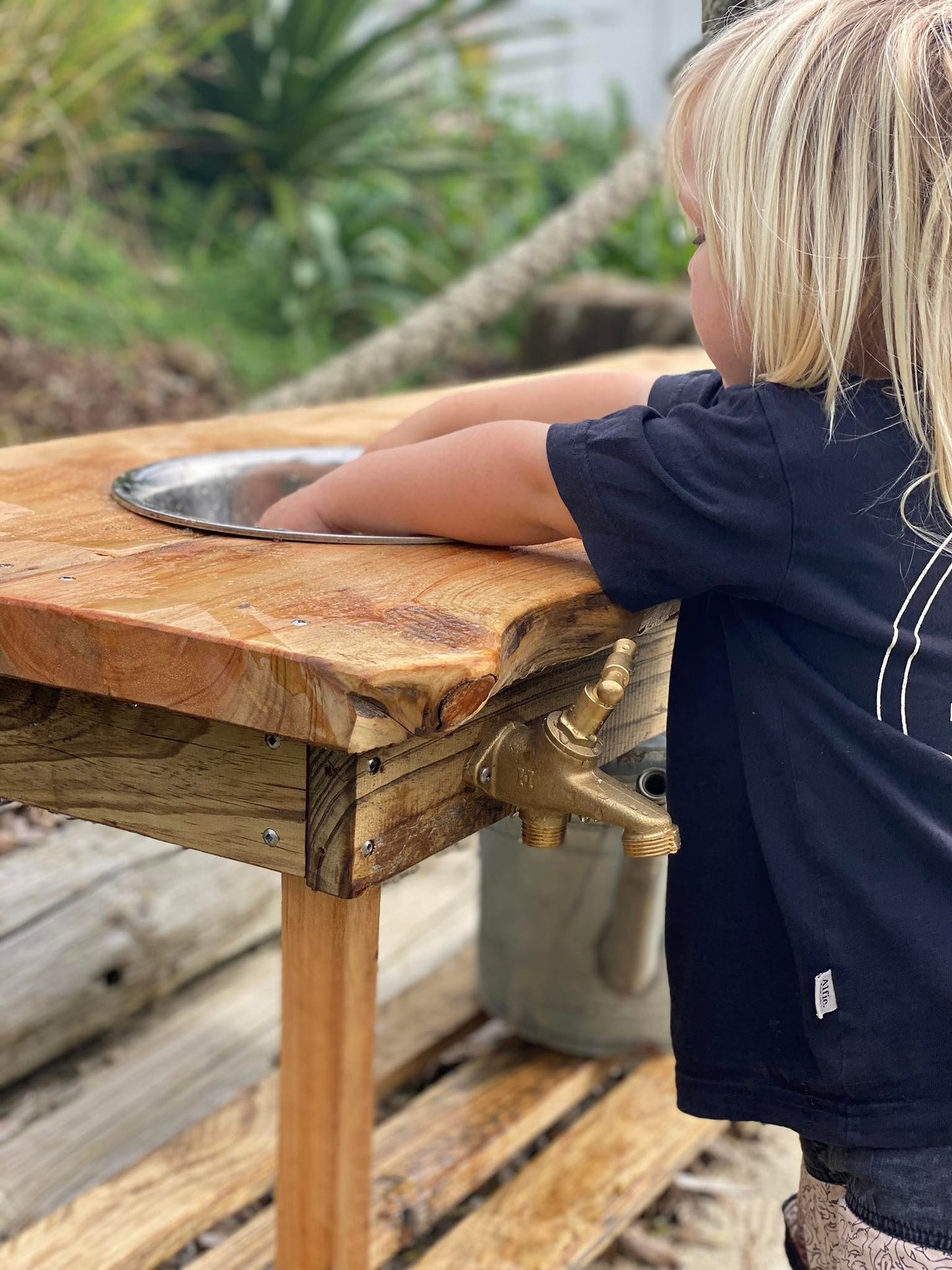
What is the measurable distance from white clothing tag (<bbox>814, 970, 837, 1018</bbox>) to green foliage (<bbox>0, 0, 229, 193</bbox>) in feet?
13.0

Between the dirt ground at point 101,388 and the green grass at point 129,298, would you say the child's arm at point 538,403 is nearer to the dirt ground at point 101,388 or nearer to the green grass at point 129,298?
the dirt ground at point 101,388

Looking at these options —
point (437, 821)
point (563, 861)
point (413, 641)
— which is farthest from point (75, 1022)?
point (413, 641)

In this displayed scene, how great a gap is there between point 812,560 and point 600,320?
16.2ft

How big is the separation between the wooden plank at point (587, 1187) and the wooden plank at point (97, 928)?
549mm

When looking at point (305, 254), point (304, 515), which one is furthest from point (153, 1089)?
point (305, 254)

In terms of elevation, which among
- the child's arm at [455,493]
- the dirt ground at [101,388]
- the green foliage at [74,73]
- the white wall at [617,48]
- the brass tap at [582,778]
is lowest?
the dirt ground at [101,388]

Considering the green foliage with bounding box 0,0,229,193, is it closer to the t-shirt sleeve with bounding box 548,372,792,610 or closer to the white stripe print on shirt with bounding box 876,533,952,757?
the t-shirt sleeve with bounding box 548,372,792,610

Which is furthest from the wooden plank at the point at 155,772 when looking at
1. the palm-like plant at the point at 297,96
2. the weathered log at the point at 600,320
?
the palm-like plant at the point at 297,96

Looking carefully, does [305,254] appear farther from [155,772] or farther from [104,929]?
[155,772]

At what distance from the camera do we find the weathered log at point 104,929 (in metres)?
1.72

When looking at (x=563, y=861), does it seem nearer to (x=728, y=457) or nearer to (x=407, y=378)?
(x=728, y=457)

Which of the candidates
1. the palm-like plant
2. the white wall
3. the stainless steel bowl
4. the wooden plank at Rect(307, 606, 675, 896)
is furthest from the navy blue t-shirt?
the white wall

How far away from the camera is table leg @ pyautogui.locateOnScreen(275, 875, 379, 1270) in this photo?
1.03 meters

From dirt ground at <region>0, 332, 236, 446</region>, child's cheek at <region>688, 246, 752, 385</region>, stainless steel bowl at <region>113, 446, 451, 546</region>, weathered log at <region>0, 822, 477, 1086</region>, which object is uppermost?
child's cheek at <region>688, 246, 752, 385</region>
